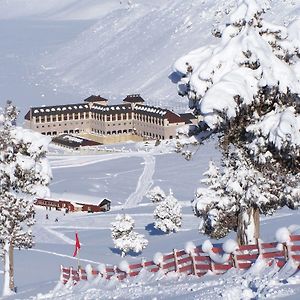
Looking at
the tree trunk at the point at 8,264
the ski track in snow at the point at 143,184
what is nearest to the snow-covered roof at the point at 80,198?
the ski track in snow at the point at 143,184

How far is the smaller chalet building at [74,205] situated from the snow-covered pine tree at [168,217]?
65.8ft

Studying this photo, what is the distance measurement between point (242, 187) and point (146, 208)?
63931 mm

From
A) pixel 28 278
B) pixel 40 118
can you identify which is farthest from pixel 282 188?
pixel 40 118

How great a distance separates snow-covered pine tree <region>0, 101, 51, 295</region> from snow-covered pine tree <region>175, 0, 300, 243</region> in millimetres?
11830

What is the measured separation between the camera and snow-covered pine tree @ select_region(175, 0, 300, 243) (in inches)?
911

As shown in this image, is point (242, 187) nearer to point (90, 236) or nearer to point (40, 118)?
point (90, 236)

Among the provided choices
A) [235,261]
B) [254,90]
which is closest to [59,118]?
[254,90]

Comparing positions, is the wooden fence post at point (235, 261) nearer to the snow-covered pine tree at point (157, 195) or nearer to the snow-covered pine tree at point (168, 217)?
the snow-covered pine tree at point (168, 217)

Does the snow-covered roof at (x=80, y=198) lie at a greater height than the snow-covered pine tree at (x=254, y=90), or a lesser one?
greater

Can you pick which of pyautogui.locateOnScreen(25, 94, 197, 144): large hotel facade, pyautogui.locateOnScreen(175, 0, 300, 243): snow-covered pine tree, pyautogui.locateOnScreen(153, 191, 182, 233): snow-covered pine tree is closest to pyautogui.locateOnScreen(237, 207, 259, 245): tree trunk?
pyautogui.locateOnScreen(175, 0, 300, 243): snow-covered pine tree

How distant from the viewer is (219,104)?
2286cm

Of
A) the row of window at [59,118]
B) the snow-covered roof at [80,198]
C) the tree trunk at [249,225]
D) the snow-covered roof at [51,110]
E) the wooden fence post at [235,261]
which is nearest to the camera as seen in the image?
the wooden fence post at [235,261]

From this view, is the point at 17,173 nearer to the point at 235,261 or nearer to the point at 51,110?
the point at 235,261

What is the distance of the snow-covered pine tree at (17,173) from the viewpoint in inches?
1389
